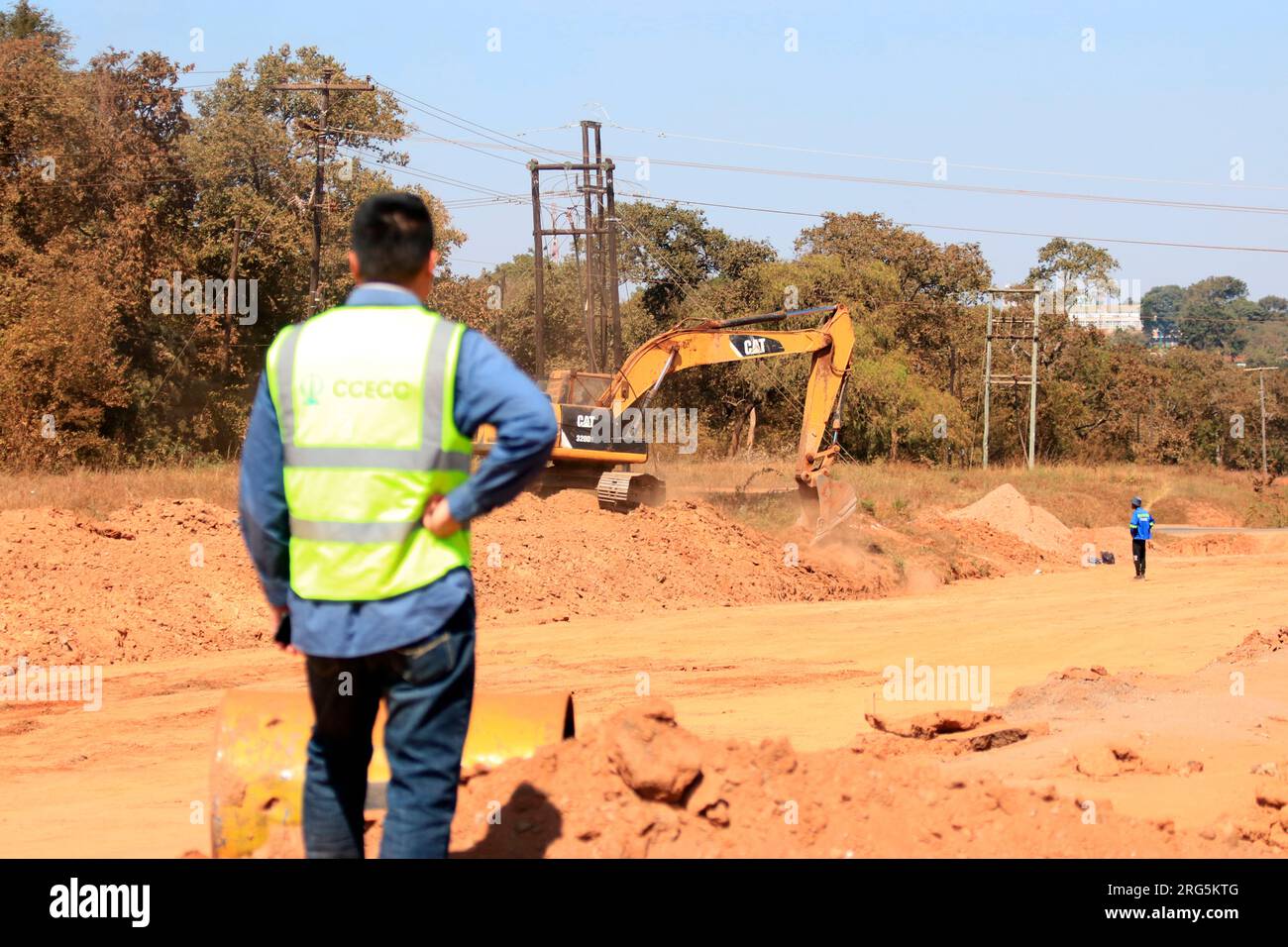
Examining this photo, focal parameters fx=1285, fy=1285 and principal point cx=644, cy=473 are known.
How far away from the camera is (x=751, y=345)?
2428 centimetres

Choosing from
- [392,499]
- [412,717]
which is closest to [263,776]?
[412,717]

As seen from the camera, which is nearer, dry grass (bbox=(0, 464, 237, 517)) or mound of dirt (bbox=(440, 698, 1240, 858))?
mound of dirt (bbox=(440, 698, 1240, 858))

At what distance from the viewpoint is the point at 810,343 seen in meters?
24.7

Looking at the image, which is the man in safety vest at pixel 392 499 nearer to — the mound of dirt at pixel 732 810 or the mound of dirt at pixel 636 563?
the mound of dirt at pixel 732 810

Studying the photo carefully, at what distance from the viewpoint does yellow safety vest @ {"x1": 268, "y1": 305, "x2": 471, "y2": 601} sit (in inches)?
140

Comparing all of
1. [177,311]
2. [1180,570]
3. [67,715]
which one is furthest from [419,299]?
[177,311]

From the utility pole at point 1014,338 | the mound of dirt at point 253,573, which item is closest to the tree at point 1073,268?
the utility pole at point 1014,338

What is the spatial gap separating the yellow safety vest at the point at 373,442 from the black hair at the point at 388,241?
0.53 ft

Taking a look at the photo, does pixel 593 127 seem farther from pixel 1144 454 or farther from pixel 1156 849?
pixel 1144 454

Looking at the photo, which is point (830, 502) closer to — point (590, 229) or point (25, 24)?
point (590, 229)

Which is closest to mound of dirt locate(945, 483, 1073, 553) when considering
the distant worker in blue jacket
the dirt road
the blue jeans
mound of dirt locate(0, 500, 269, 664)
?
the distant worker in blue jacket

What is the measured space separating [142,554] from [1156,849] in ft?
49.2

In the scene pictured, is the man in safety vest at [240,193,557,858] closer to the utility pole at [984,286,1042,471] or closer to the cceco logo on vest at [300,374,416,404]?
the cceco logo on vest at [300,374,416,404]

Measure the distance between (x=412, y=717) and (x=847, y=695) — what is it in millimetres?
9762
